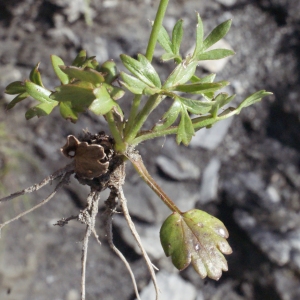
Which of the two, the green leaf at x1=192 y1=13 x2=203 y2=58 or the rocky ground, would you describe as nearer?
the green leaf at x1=192 y1=13 x2=203 y2=58

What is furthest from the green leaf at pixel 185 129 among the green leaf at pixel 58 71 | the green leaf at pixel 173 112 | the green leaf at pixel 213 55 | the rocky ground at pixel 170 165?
the rocky ground at pixel 170 165

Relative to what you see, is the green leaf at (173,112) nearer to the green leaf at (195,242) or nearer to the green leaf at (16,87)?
the green leaf at (195,242)

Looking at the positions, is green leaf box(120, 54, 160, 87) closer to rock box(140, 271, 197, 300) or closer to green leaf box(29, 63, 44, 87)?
green leaf box(29, 63, 44, 87)

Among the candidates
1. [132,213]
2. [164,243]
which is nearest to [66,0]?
[132,213]

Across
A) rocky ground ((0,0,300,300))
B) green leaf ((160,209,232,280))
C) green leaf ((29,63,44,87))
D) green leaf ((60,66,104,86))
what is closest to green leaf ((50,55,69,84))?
green leaf ((29,63,44,87))

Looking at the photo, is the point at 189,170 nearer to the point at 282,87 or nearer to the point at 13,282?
the point at 282,87
